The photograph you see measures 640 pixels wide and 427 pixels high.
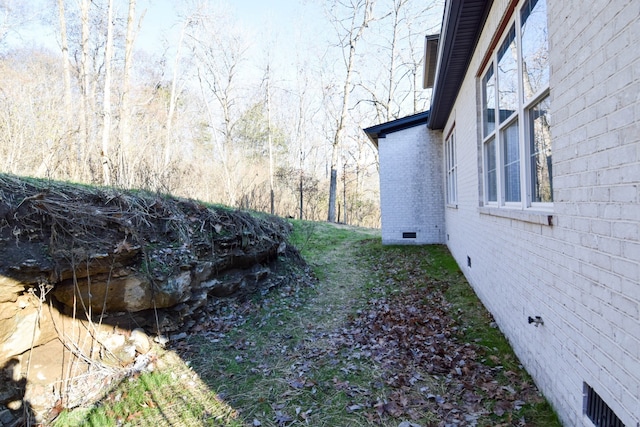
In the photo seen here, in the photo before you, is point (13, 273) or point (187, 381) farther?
point (187, 381)

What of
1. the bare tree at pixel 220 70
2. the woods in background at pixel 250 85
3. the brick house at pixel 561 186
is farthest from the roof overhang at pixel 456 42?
the bare tree at pixel 220 70

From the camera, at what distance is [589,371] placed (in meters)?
2.11

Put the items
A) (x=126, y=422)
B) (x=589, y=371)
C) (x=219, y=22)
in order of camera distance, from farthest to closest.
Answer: (x=219, y=22) < (x=126, y=422) < (x=589, y=371)

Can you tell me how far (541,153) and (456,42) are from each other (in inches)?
119

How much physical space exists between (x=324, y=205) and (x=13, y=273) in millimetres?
20339

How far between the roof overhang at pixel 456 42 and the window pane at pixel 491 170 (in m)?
1.56

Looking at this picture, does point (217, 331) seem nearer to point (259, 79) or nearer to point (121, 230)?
point (121, 230)

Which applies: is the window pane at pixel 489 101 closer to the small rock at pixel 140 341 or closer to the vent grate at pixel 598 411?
the vent grate at pixel 598 411

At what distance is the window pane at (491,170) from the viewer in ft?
15.5

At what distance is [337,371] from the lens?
3.75 metres

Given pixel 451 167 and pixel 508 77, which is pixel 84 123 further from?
pixel 508 77

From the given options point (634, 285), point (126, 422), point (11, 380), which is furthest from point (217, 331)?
point (634, 285)

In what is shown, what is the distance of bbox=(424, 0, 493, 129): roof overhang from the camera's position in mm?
4394

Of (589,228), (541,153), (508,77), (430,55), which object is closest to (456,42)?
(508,77)
